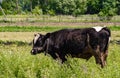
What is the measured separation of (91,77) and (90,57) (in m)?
4.74

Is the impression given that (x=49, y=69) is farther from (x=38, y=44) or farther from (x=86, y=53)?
(x=38, y=44)

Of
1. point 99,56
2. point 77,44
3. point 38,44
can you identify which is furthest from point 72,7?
point 99,56

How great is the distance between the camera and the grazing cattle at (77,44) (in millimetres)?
9734

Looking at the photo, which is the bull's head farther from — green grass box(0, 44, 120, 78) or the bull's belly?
green grass box(0, 44, 120, 78)

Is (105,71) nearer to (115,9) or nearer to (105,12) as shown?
(105,12)

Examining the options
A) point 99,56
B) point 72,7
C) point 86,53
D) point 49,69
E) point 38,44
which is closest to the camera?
point 49,69

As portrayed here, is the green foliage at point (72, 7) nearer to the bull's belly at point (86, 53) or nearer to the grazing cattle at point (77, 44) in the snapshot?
the grazing cattle at point (77, 44)

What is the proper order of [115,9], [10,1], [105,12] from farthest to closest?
[10,1] → [115,9] → [105,12]

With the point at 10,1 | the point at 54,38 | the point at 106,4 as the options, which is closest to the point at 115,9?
the point at 106,4

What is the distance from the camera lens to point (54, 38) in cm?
1052

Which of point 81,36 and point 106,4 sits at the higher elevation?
point 81,36

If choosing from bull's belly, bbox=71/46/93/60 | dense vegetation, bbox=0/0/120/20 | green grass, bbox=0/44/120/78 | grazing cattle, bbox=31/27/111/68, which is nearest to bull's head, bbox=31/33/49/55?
grazing cattle, bbox=31/27/111/68

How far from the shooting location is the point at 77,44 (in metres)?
9.93

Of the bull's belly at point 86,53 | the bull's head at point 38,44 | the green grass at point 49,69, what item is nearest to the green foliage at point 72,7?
the bull's head at point 38,44
